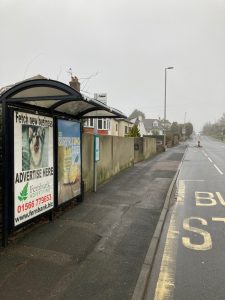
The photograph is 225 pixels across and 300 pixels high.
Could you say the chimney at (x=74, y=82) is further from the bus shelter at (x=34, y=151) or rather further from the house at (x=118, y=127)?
the house at (x=118, y=127)

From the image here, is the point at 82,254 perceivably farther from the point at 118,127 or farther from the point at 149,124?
the point at 149,124

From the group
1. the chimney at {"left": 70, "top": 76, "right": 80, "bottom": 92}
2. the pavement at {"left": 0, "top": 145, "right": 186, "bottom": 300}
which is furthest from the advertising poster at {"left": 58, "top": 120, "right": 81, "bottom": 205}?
the chimney at {"left": 70, "top": 76, "right": 80, "bottom": 92}

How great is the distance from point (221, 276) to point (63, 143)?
14.3 feet

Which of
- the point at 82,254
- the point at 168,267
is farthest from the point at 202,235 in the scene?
the point at 82,254

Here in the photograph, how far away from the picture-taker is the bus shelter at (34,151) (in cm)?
548

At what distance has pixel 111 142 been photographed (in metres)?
14.1

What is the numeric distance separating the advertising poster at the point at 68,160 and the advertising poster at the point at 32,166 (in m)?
0.51

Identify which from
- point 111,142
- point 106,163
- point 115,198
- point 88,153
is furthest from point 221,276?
point 111,142

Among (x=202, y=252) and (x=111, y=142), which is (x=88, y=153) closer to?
(x=111, y=142)

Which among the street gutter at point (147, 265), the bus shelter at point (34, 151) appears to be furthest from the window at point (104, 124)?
the street gutter at point (147, 265)

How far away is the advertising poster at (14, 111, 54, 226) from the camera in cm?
569

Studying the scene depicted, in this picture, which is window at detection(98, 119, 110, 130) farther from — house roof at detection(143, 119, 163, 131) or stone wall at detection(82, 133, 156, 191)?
house roof at detection(143, 119, 163, 131)

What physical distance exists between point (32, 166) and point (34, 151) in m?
0.28

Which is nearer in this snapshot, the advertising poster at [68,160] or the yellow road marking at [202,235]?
the yellow road marking at [202,235]
